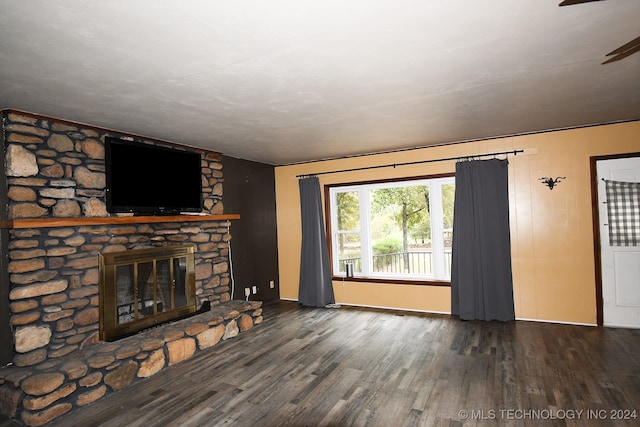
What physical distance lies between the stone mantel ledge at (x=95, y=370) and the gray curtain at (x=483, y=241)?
Answer: 3167 mm

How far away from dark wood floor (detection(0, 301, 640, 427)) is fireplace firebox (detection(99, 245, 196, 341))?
63cm

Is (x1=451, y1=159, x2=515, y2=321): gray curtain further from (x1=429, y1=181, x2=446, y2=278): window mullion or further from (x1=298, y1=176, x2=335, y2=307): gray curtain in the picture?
(x1=298, y1=176, x2=335, y2=307): gray curtain

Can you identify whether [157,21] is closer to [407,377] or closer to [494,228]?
[407,377]

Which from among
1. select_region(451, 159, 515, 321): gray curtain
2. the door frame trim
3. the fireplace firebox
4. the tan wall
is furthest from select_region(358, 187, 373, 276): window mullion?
the door frame trim

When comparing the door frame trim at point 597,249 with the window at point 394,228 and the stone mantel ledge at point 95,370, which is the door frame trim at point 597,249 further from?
the stone mantel ledge at point 95,370

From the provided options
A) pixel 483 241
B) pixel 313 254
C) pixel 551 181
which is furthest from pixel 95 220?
pixel 551 181

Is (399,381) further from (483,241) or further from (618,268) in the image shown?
(618,268)

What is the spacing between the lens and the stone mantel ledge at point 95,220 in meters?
2.76

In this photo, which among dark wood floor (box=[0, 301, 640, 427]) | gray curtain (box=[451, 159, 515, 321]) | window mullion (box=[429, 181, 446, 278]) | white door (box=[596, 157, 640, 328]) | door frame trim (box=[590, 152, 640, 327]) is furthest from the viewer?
window mullion (box=[429, 181, 446, 278])

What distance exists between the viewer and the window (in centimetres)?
502

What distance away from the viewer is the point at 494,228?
451 cm

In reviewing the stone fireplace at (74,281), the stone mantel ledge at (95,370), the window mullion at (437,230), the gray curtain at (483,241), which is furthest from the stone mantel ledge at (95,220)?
the gray curtain at (483,241)

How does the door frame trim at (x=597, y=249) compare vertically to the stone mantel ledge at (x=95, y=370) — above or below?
above

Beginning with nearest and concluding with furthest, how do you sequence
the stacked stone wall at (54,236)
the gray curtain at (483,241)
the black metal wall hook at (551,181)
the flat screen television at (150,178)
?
the stacked stone wall at (54,236), the flat screen television at (150,178), the black metal wall hook at (551,181), the gray curtain at (483,241)
